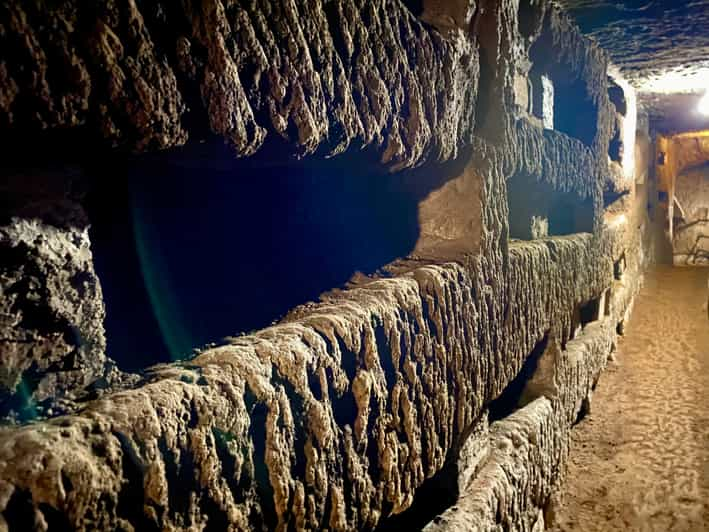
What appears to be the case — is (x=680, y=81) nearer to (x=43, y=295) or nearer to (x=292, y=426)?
(x=292, y=426)

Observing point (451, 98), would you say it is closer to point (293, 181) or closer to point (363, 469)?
point (293, 181)

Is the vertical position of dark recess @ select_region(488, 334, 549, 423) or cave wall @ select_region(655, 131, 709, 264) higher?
cave wall @ select_region(655, 131, 709, 264)

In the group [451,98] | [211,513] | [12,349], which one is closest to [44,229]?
[12,349]

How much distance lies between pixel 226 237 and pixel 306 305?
187 mm

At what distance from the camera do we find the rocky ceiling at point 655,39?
2.26 m

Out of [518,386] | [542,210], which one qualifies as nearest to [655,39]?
[542,210]

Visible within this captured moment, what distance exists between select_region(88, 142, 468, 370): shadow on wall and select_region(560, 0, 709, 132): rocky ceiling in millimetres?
1616

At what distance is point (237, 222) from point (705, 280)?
773 cm

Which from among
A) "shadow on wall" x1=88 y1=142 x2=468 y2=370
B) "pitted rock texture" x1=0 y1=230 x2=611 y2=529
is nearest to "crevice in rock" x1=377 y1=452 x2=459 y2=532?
"pitted rock texture" x1=0 y1=230 x2=611 y2=529

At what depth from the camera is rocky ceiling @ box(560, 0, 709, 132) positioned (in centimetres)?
226

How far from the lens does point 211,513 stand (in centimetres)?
56

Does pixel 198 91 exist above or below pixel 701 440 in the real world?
above

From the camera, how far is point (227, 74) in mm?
579

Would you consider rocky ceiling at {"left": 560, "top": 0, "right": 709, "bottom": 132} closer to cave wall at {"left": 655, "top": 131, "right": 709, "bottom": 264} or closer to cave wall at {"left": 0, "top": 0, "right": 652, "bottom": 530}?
cave wall at {"left": 0, "top": 0, "right": 652, "bottom": 530}
